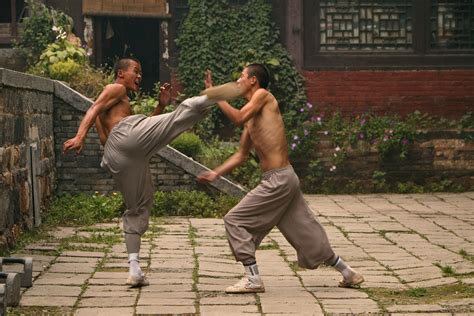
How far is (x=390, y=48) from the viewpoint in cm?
1762

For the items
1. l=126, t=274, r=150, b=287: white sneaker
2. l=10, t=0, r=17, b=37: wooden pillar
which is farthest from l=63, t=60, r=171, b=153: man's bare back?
l=10, t=0, r=17, b=37: wooden pillar

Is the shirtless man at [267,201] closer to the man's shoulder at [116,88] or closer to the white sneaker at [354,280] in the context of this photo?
the white sneaker at [354,280]

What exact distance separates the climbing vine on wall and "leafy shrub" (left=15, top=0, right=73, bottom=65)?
6.07ft

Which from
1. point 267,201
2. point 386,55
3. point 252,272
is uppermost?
point 386,55

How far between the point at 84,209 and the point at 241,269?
4.25 metres

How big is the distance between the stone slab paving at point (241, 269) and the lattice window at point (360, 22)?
461cm

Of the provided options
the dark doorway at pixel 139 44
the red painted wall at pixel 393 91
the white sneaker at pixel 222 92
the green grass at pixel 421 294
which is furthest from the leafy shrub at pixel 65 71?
the green grass at pixel 421 294

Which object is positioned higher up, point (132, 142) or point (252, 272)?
point (132, 142)

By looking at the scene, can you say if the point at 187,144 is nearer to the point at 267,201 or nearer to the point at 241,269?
the point at 241,269

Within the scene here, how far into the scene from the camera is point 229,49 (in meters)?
17.5

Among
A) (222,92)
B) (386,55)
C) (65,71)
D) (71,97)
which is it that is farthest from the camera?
(386,55)

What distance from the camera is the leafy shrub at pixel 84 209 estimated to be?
12.5m

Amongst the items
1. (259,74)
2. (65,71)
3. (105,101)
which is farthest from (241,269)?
(65,71)

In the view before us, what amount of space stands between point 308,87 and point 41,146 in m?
5.80
